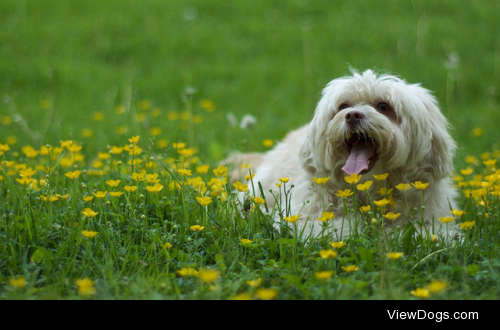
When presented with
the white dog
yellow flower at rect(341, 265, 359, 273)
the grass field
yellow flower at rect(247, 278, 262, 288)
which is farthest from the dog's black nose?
yellow flower at rect(247, 278, 262, 288)

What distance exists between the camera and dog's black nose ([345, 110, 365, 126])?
11.1 feet

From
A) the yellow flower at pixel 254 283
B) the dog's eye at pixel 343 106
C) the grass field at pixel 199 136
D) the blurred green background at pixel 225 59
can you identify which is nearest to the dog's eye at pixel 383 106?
the dog's eye at pixel 343 106

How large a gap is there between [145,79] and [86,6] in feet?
12.3

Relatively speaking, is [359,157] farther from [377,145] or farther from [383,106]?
[383,106]

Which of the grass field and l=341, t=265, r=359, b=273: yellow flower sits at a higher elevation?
the grass field

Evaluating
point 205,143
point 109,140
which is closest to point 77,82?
point 109,140

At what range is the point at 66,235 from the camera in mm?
3082

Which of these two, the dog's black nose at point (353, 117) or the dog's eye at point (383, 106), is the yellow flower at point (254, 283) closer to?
the dog's black nose at point (353, 117)

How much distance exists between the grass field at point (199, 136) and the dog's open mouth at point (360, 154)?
378 millimetres

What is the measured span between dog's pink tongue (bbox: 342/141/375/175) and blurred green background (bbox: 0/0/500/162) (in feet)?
7.26

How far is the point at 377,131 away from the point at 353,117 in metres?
0.17

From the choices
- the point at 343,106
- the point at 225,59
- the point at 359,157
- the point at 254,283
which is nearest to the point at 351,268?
the point at 254,283

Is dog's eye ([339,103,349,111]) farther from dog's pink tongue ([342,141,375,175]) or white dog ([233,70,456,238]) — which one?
dog's pink tongue ([342,141,375,175])

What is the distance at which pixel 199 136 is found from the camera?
597cm
